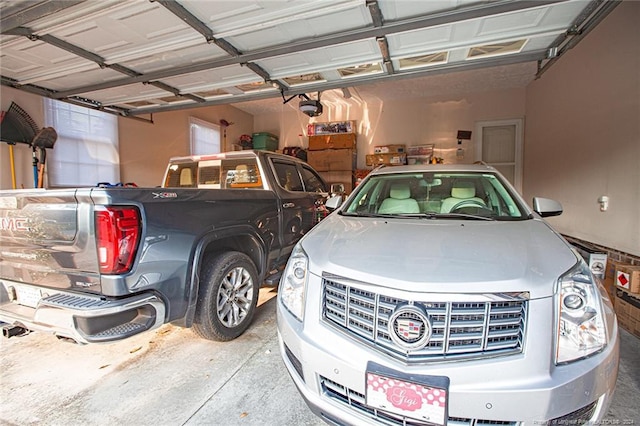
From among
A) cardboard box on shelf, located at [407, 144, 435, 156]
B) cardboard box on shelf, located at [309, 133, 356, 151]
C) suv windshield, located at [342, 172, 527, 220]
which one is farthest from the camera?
cardboard box on shelf, located at [309, 133, 356, 151]

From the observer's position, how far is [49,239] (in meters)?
1.60

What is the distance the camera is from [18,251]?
1724mm

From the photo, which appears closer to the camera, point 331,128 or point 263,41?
point 263,41

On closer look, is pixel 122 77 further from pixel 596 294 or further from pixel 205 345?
pixel 596 294

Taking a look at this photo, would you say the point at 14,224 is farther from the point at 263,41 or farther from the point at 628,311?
the point at 628,311

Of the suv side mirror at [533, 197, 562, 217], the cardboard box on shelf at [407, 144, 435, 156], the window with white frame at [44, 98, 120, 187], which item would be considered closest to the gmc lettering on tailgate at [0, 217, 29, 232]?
the suv side mirror at [533, 197, 562, 217]

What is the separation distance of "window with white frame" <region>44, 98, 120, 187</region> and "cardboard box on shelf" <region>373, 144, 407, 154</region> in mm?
6500

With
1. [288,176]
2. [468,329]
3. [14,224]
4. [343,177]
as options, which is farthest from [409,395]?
[343,177]

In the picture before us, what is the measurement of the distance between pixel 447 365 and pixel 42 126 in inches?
256

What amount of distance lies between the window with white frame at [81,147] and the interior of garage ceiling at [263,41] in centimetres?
57

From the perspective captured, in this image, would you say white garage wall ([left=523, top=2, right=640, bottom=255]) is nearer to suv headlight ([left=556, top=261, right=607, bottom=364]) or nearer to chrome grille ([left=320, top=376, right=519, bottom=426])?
suv headlight ([left=556, top=261, right=607, bottom=364])

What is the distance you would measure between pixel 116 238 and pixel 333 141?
25.4 feet

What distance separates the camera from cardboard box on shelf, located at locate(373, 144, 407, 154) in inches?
330

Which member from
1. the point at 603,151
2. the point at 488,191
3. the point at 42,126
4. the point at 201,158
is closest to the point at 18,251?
the point at 201,158
